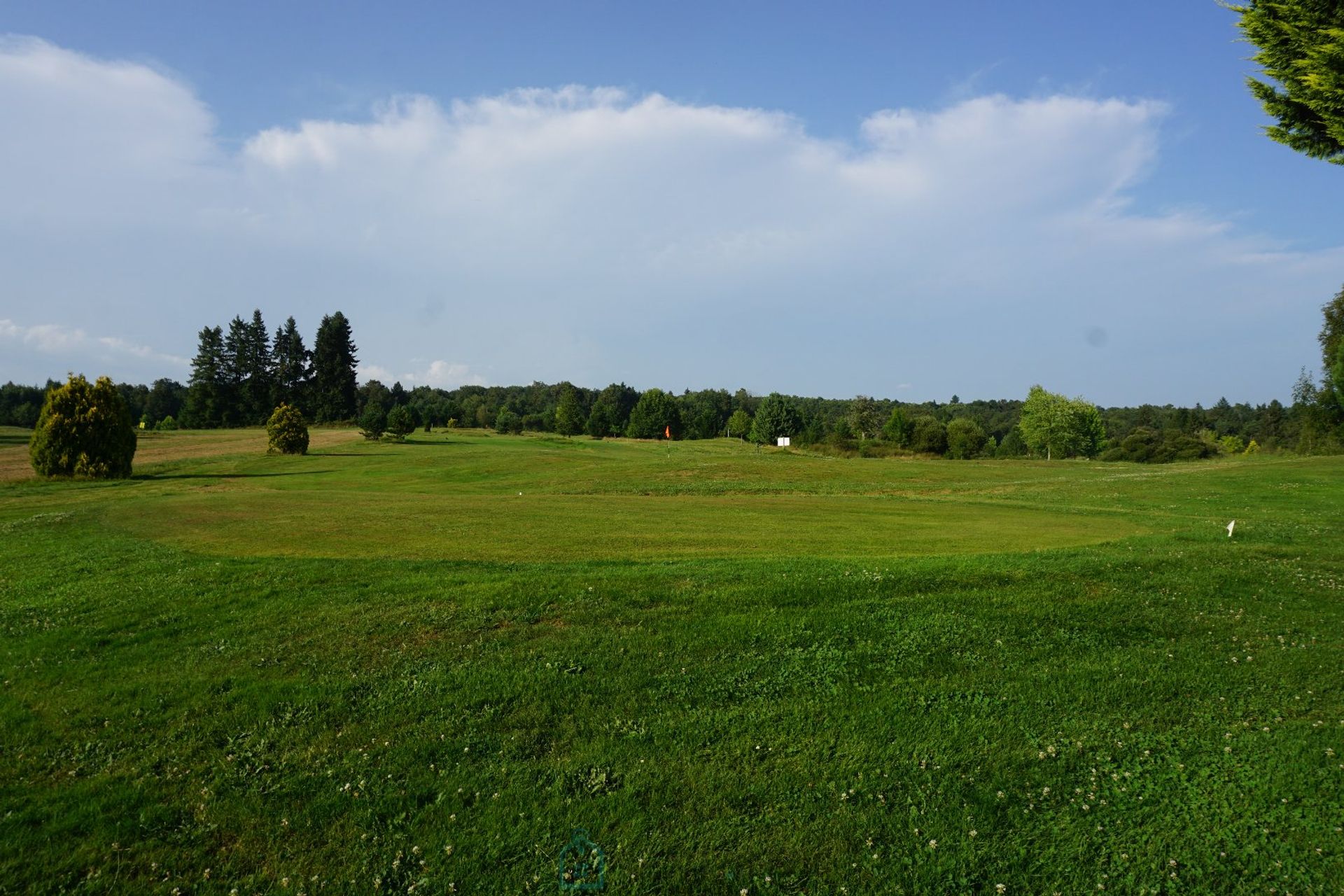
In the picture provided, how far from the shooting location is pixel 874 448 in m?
93.6

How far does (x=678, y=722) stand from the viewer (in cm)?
748

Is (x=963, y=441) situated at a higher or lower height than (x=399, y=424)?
lower

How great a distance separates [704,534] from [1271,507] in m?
23.5

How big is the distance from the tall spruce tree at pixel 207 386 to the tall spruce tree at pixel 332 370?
1273cm

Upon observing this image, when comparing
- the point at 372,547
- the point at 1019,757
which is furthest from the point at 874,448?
the point at 1019,757

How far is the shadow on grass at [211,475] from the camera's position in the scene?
47125 millimetres

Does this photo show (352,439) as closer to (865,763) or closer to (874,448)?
(874,448)

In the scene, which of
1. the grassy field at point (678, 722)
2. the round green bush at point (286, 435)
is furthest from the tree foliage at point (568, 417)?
the grassy field at point (678, 722)

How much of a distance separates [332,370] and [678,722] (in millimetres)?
126458

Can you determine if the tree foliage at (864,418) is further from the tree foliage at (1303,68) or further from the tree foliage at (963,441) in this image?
the tree foliage at (1303,68)

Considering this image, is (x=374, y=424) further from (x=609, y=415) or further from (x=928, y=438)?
(x=928, y=438)

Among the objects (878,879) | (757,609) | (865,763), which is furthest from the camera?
(757,609)

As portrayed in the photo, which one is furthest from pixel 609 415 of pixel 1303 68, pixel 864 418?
pixel 1303 68

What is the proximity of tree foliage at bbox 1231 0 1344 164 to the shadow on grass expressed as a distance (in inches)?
2070
